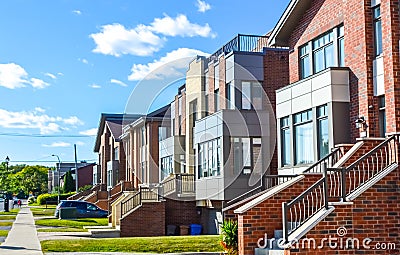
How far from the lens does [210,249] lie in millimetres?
19141

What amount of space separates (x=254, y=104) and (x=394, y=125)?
11.0 meters

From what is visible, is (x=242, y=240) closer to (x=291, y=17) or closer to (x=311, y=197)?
(x=311, y=197)

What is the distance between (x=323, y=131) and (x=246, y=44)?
10135mm

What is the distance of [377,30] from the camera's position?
695 inches

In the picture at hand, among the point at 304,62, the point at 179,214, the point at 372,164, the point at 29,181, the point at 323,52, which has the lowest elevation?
the point at 29,181

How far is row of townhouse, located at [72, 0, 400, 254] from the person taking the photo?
1433cm

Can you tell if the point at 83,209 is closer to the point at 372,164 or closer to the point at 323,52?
the point at 323,52

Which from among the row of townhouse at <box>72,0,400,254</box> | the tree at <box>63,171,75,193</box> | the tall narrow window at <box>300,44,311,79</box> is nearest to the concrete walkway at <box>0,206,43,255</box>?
the row of townhouse at <box>72,0,400,254</box>

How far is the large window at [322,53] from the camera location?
19.6m

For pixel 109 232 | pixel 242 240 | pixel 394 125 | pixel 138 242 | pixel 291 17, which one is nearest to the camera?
pixel 242 240

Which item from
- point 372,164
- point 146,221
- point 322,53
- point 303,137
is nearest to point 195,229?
point 146,221

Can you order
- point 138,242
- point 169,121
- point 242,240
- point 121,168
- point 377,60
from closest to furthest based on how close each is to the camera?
point 242,240, point 377,60, point 138,242, point 169,121, point 121,168

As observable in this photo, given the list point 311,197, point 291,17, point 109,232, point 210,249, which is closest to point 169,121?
point 109,232

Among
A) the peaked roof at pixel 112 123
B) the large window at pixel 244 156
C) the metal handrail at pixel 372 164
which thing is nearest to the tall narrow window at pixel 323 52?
the metal handrail at pixel 372 164
